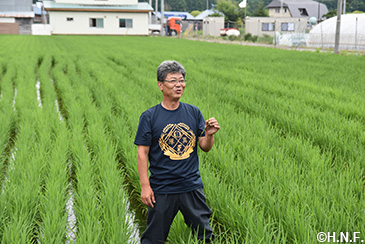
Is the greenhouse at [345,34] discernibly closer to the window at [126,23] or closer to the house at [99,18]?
the house at [99,18]

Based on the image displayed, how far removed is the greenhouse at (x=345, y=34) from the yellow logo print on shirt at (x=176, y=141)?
21613 mm

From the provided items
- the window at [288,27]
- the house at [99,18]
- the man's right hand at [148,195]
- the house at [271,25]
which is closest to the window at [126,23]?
the house at [99,18]

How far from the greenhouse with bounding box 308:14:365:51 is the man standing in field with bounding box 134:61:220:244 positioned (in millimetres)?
21584

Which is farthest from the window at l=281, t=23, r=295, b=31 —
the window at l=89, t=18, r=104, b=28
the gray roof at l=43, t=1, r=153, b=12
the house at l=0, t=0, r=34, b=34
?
the house at l=0, t=0, r=34, b=34

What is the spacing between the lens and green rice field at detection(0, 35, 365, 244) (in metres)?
2.43

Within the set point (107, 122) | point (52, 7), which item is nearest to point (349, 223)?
point (107, 122)

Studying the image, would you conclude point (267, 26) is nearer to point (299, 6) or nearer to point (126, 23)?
point (126, 23)

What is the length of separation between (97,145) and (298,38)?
2494 cm

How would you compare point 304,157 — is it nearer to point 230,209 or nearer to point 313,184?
point 313,184

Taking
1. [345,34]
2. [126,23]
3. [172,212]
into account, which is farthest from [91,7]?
[172,212]

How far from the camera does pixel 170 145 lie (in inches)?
78.0

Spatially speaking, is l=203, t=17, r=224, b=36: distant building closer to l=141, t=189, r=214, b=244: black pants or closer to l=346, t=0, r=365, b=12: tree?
l=346, t=0, r=365, b=12: tree

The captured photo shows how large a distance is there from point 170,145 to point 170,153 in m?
0.04

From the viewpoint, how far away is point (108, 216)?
267cm
